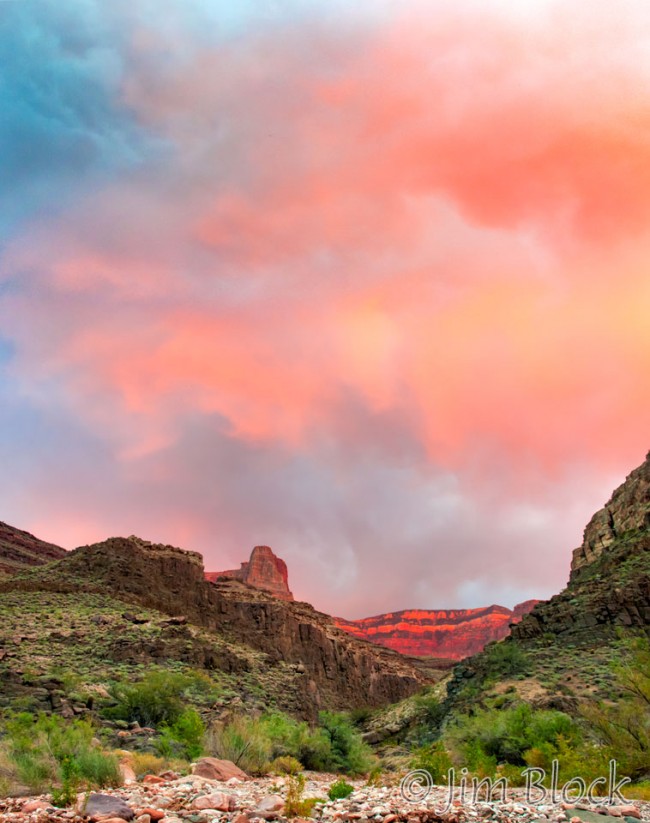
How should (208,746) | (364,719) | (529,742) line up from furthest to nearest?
(364,719) → (529,742) → (208,746)

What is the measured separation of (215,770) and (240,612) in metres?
55.4

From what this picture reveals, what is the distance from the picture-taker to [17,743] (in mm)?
17688

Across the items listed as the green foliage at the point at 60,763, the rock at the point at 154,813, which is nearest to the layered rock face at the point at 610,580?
the green foliage at the point at 60,763

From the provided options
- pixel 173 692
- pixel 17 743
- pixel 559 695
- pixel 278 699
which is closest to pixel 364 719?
pixel 278 699

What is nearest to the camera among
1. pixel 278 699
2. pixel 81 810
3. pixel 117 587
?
pixel 81 810

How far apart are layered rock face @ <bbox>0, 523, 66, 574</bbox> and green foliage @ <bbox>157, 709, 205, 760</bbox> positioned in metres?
A: 69.4

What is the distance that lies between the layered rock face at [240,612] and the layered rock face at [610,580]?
18.0 m

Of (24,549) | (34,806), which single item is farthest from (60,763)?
(24,549)

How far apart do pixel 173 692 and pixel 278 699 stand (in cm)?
1021

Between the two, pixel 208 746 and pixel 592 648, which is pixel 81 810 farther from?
pixel 592 648

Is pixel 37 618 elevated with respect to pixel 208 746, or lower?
elevated

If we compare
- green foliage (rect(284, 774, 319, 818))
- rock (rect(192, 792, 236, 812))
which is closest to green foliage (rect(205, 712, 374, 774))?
rock (rect(192, 792, 236, 812))

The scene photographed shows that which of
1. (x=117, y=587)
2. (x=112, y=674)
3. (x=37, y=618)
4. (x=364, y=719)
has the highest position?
(x=117, y=587)

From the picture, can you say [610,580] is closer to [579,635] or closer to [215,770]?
[579,635]
